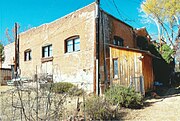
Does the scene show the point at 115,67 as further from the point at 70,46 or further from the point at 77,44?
the point at 70,46

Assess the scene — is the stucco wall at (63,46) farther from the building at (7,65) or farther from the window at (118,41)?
the building at (7,65)

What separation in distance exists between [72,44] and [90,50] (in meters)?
2.18

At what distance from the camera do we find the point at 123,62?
554 inches

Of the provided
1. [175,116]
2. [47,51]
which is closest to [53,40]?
[47,51]

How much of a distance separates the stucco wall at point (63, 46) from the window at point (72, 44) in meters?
0.28

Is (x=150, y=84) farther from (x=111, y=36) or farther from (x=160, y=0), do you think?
(x=160, y=0)

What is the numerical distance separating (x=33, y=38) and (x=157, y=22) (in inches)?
724

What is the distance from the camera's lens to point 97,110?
28.1 feet

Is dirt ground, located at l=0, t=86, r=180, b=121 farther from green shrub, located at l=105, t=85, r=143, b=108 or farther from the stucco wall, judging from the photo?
the stucco wall

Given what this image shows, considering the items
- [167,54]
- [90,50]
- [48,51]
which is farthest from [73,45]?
[167,54]

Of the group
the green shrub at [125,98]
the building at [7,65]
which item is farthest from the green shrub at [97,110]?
the building at [7,65]

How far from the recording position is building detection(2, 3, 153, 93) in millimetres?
14031

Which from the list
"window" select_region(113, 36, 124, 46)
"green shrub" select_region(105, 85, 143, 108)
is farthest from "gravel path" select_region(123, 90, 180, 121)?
"window" select_region(113, 36, 124, 46)

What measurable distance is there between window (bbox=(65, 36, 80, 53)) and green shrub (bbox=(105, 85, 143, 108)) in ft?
19.6
